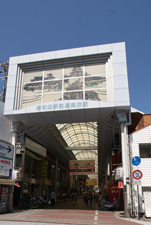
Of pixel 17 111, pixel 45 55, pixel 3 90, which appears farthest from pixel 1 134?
pixel 3 90

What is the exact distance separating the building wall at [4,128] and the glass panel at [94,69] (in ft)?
19.8

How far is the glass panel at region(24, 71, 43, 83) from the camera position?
1504cm

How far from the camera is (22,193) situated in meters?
17.4

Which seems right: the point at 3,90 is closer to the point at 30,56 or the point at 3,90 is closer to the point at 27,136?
the point at 27,136

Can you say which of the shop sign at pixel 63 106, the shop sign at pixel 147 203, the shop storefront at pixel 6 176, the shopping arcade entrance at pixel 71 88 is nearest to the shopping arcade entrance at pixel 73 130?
the shopping arcade entrance at pixel 71 88

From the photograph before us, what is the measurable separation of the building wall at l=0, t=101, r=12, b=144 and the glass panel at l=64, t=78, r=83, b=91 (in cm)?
442

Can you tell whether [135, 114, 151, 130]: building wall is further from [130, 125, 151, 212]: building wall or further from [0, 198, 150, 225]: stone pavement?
[0, 198, 150, 225]: stone pavement

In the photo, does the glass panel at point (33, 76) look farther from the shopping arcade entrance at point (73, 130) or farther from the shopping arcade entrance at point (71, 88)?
the shopping arcade entrance at point (73, 130)

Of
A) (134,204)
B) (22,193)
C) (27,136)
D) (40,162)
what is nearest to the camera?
(134,204)

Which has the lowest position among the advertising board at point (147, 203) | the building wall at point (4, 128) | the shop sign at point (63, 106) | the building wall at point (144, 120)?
the advertising board at point (147, 203)

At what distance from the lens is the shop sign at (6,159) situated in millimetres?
12547

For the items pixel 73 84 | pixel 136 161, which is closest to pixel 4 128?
pixel 73 84

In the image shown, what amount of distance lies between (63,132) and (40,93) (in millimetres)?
9360

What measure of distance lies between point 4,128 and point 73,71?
5897 millimetres
